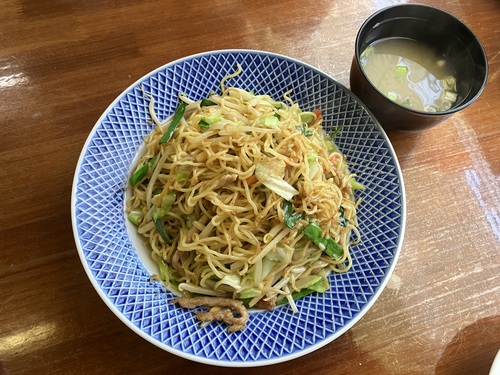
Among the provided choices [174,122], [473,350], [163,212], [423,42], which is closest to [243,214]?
[163,212]

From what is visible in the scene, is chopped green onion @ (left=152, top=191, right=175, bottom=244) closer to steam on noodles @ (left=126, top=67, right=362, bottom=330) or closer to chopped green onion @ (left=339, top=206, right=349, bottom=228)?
steam on noodles @ (left=126, top=67, right=362, bottom=330)

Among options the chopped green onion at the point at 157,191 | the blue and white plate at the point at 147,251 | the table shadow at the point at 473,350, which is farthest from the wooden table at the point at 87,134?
the chopped green onion at the point at 157,191

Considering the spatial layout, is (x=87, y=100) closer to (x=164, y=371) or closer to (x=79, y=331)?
(x=79, y=331)

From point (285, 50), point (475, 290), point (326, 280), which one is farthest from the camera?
point (285, 50)

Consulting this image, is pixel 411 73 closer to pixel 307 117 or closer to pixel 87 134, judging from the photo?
pixel 307 117

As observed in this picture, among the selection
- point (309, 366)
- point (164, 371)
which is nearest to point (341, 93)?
point (309, 366)

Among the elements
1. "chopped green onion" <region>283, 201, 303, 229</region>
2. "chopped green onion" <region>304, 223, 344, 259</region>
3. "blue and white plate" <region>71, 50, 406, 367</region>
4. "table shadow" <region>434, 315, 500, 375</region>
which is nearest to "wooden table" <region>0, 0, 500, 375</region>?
"table shadow" <region>434, 315, 500, 375</region>
